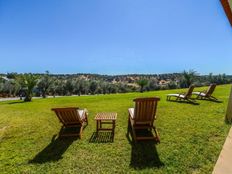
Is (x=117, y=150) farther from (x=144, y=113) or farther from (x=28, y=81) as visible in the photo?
(x=28, y=81)

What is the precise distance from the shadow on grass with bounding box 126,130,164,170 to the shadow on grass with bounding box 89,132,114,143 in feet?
2.23

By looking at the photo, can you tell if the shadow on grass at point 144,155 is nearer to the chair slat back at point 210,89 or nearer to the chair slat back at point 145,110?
the chair slat back at point 145,110

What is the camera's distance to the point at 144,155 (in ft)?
15.3

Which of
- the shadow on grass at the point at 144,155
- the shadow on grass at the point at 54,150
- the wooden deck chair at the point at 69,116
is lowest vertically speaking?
the shadow on grass at the point at 54,150

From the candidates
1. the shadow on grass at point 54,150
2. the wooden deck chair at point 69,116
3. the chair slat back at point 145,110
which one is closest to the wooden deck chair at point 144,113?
the chair slat back at point 145,110

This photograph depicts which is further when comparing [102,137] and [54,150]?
[102,137]

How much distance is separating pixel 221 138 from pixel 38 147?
5.52m

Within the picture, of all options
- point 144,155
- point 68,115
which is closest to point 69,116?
point 68,115

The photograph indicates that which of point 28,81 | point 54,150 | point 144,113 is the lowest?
point 54,150

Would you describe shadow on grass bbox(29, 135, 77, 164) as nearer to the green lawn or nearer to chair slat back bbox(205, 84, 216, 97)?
the green lawn

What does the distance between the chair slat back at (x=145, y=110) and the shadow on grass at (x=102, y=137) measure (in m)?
1.06

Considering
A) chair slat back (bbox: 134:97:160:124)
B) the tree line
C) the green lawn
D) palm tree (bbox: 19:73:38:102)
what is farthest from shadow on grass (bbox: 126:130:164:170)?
the tree line

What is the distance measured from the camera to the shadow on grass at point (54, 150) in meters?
4.68

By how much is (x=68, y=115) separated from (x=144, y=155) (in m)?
2.75
